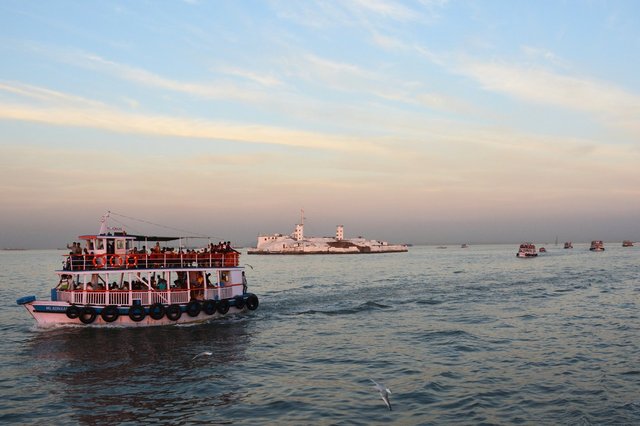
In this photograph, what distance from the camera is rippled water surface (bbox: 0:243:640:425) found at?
675 inches

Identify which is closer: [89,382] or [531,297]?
[89,382]

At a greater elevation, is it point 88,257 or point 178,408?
point 88,257

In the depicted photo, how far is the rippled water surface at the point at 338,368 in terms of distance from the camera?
17.2 metres

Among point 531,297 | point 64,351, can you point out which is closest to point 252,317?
point 64,351

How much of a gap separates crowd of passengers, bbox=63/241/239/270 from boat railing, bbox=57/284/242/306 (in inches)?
77.6

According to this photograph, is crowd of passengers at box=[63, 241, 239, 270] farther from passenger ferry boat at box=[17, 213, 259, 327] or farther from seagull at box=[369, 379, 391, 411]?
seagull at box=[369, 379, 391, 411]

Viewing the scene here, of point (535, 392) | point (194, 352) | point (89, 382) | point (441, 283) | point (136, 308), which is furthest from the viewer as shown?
point (441, 283)

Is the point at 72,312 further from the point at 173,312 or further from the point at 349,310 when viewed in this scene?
the point at 349,310

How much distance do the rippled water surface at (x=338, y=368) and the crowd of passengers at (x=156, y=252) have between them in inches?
178

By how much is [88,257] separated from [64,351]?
7.81 m

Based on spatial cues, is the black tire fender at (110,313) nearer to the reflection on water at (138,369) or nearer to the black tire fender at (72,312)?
the reflection on water at (138,369)

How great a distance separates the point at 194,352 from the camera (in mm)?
26844

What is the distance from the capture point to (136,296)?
34.0 metres

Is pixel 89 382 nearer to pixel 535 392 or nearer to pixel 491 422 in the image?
pixel 491 422
